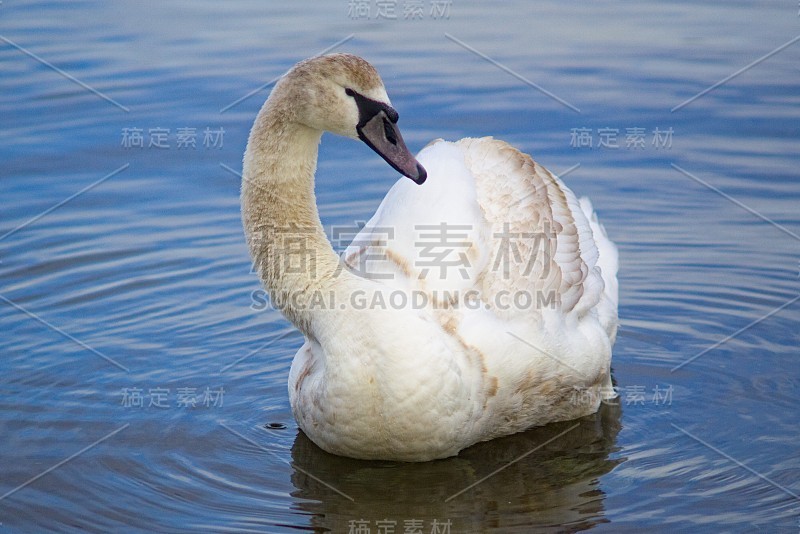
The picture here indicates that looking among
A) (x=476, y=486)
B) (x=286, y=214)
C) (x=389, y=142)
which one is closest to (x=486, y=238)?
(x=389, y=142)

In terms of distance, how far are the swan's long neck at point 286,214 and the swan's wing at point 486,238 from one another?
40cm

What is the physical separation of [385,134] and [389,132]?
0.07 feet

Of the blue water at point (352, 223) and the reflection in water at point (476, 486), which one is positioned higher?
the blue water at point (352, 223)

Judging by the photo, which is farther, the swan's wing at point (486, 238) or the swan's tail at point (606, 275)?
the swan's tail at point (606, 275)

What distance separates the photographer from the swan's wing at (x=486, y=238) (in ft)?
20.0

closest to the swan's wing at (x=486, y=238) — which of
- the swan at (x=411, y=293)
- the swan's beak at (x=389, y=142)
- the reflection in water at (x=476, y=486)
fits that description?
the swan at (x=411, y=293)

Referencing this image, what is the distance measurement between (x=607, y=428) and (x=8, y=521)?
3.02m

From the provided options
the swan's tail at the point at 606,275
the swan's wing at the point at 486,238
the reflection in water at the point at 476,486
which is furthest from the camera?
the swan's tail at the point at 606,275

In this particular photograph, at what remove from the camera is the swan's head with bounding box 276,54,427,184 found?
5602mm

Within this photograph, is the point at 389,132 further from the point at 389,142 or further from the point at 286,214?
the point at 286,214

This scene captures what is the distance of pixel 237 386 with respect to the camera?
711cm

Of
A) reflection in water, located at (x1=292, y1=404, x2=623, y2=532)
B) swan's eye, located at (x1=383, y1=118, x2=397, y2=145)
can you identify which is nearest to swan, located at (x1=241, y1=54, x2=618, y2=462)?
swan's eye, located at (x1=383, y1=118, x2=397, y2=145)

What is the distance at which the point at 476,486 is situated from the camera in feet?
19.3

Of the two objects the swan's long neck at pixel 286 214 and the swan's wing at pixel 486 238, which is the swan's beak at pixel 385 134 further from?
the swan's wing at pixel 486 238
